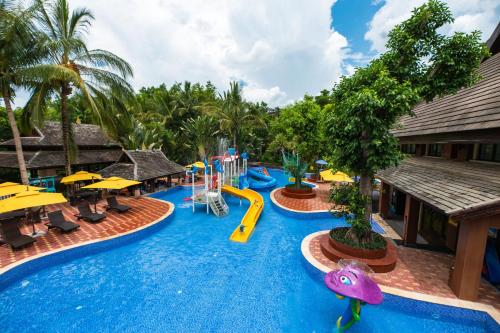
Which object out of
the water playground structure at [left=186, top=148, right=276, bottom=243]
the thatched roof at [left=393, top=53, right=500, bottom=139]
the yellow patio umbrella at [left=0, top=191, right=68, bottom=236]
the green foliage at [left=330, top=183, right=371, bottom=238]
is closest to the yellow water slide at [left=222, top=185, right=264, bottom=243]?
the water playground structure at [left=186, top=148, right=276, bottom=243]

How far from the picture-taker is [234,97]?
28.7 metres

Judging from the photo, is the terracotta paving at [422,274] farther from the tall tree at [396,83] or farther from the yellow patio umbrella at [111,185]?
the yellow patio umbrella at [111,185]

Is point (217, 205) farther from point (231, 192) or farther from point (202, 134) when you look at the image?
point (202, 134)

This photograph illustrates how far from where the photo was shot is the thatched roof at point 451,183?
586cm

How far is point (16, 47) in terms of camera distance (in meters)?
11.1

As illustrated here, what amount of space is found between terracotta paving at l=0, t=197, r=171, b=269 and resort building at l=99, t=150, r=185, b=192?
241cm

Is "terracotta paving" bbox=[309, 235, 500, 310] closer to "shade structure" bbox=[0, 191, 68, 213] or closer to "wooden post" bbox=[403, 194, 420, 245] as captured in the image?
"wooden post" bbox=[403, 194, 420, 245]

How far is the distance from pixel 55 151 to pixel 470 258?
24623mm

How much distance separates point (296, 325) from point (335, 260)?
10.7 ft

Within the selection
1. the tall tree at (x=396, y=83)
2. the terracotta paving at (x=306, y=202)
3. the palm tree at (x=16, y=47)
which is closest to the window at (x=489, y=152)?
the tall tree at (x=396, y=83)

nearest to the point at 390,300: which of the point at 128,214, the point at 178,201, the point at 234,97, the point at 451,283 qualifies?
the point at 451,283

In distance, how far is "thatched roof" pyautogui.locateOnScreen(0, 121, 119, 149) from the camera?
1661cm

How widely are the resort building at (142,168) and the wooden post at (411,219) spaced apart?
1774cm

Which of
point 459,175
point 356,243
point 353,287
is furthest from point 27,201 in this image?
point 459,175
